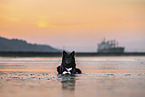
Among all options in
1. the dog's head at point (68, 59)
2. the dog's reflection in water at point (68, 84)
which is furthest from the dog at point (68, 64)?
the dog's reflection in water at point (68, 84)

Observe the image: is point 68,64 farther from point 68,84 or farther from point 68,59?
point 68,84

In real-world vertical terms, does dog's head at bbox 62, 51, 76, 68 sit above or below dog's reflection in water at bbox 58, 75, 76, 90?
above

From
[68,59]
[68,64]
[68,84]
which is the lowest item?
[68,84]

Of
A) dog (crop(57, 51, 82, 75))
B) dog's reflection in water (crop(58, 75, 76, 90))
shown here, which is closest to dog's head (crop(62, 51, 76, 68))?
dog (crop(57, 51, 82, 75))

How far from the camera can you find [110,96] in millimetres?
10633

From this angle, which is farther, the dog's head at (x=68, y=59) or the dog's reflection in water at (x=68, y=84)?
the dog's head at (x=68, y=59)

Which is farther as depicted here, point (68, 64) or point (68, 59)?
point (68, 64)

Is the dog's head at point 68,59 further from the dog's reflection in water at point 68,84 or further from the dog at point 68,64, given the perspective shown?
A: the dog's reflection in water at point 68,84

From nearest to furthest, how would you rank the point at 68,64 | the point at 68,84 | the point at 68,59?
the point at 68,84, the point at 68,59, the point at 68,64

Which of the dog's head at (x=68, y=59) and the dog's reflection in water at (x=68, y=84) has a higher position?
the dog's head at (x=68, y=59)

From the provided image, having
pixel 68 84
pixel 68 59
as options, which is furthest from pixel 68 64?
pixel 68 84

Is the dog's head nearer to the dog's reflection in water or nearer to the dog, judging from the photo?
the dog

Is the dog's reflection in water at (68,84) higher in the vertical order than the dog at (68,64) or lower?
lower

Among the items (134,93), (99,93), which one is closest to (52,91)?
(99,93)
